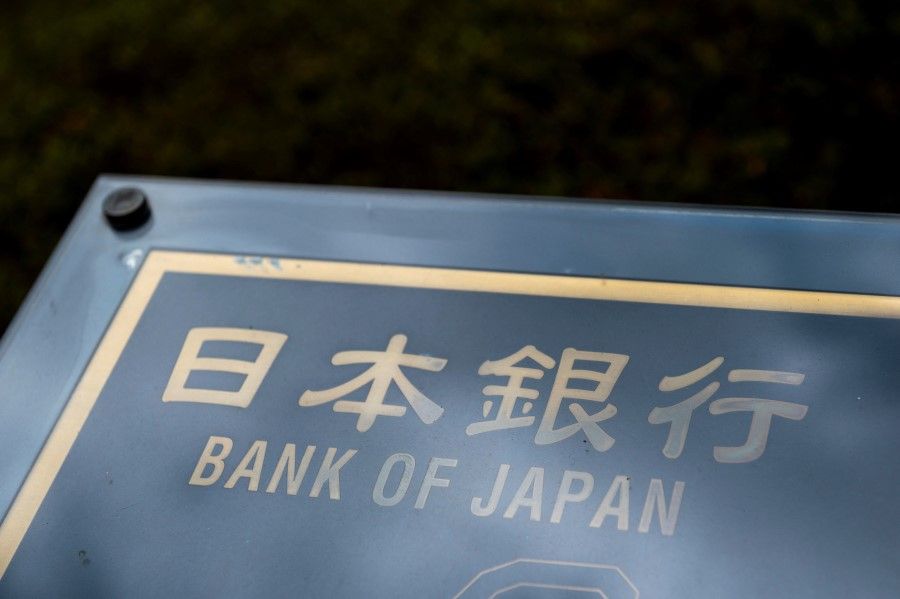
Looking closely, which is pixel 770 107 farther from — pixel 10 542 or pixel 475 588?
pixel 10 542

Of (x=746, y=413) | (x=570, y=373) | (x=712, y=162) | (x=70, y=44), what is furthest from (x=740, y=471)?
(x=70, y=44)

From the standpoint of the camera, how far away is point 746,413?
0.84m

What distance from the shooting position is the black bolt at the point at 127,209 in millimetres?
1048

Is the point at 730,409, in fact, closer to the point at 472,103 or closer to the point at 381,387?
the point at 381,387

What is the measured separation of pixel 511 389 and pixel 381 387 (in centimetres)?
12

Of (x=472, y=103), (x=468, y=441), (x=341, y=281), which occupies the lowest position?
(x=468, y=441)

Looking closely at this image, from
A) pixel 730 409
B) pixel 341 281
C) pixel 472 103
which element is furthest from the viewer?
pixel 472 103

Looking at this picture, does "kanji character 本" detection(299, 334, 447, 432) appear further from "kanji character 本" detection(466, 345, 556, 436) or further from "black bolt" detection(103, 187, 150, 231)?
"black bolt" detection(103, 187, 150, 231)

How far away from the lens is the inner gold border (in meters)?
0.89

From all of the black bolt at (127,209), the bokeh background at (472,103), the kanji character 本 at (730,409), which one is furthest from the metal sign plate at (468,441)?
the bokeh background at (472,103)

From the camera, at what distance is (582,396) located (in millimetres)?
875

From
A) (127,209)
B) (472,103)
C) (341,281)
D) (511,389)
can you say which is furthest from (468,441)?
(472,103)

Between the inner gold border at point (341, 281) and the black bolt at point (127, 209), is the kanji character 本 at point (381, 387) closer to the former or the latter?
the inner gold border at point (341, 281)

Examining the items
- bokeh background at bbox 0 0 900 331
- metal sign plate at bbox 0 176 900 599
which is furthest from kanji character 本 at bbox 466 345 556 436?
bokeh background at bbox 0 0 900 331
